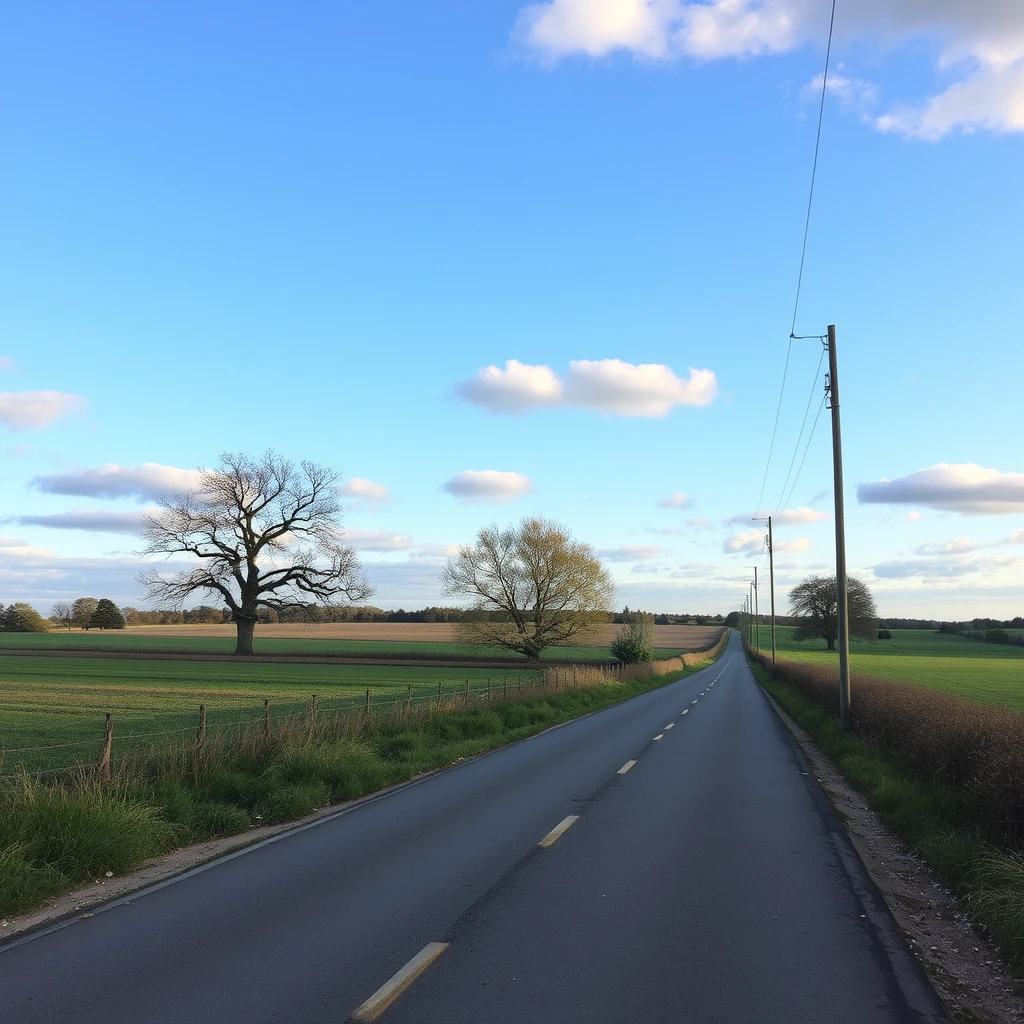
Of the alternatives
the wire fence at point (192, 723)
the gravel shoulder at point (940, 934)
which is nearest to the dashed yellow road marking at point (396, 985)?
the gravel shoulder at point (940, 934)

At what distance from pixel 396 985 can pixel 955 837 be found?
22.1 ft

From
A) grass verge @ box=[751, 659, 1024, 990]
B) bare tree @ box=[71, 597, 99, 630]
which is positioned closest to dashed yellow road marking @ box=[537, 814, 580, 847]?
grass verge @ box=[751, 659, 1024, 990]

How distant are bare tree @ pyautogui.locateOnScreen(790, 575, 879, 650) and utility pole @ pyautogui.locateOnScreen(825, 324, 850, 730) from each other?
106553 millimetres

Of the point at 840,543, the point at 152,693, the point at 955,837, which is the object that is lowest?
the point at 152,693

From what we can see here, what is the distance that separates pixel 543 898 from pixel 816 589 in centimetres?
13144

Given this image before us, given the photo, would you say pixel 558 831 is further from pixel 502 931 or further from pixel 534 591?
pixel 534 591

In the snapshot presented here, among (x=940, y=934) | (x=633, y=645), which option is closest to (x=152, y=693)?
(x=940, y=934)

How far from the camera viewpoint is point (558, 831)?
9859mm

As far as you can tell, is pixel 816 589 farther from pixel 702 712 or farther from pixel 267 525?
pixel 702 712

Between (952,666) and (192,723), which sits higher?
(192,723)

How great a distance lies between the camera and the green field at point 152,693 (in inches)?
733

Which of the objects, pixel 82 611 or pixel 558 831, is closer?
pixel 558 831

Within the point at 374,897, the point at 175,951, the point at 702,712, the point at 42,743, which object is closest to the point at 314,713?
the point at 42,743

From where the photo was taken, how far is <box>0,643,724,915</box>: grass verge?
8031 mm
